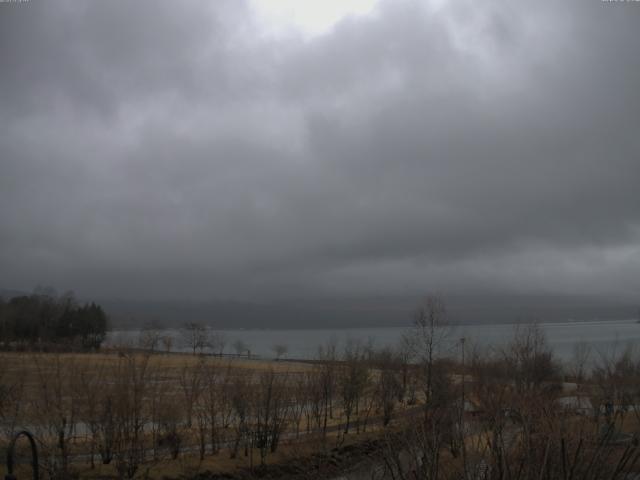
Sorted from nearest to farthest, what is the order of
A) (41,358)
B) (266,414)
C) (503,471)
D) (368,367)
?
(503,471)
(41,358)
(266,414)
(368,367)

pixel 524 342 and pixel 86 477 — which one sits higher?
pixel 524 342

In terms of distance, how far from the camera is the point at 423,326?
61.8 metres

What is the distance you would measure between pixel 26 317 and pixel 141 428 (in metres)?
117

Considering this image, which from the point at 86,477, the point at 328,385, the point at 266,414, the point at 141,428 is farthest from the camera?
the point at 328,385

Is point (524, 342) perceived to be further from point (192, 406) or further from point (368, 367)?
point (192, 406)

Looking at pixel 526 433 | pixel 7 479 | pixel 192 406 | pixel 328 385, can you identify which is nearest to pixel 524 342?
pixel 328 385

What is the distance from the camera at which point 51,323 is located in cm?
13888

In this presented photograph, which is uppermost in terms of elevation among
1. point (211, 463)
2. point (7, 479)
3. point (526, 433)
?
point (526, 433)

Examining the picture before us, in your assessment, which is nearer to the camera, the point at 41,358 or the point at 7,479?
the point at 7,479

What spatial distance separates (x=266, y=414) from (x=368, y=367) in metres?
20.2

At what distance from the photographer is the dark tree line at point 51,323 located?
131 m

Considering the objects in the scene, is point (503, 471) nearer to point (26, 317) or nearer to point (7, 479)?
point (7, 479)

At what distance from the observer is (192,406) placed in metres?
38.4

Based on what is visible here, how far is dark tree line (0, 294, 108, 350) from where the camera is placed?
131125mm
